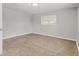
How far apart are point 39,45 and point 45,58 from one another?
1.14m

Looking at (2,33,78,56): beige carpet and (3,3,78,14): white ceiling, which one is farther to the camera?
(2,33,78,56): beige carpet

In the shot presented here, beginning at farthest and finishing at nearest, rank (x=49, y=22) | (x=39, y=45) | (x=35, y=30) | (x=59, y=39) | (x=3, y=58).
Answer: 1. (x=39, y=45)
2. (x=59, y=39)
3. (x=35, y=30)
4. (x=49, y=22)
5. (x=3, y=58)

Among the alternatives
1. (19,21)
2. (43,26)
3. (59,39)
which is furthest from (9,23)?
(59,39)

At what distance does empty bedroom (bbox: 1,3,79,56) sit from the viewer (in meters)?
1.32

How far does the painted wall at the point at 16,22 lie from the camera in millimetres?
1383

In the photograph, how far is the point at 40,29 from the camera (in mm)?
1614

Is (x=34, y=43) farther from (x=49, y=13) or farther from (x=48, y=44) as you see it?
(x=49, y=13)

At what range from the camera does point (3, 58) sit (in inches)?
27.5

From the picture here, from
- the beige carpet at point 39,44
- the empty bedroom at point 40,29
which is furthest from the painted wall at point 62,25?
the beige carpet at point 39,44

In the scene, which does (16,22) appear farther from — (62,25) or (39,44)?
(62,25)

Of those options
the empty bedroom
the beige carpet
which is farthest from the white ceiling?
the beige carpet

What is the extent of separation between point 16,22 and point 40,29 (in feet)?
1.74

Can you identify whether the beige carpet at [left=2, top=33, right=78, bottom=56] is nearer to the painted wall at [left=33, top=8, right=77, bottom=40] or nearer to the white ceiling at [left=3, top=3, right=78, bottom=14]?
the painted wall at [left=33, top=8, right=77, bottom=40]

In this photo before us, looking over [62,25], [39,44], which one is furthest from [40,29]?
[62,25]
